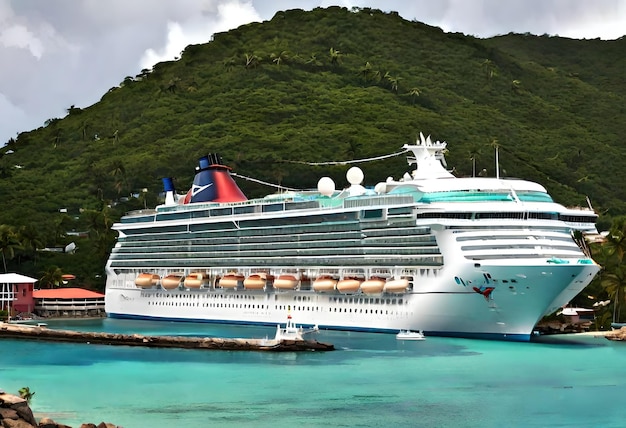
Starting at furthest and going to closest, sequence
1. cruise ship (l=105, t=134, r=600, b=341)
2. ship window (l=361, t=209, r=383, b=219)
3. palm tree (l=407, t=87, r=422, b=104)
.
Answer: palm tree (l=407, t=87, r=422, b=104) < ship window (l=361, t=209, r=383, b=219) < cruise ship (l=105, t=134, r=600, b=341)

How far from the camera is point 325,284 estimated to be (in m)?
67.0

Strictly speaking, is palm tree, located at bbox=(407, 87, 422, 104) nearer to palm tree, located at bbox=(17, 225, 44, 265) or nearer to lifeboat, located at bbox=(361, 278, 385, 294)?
palm tree, located at bbox=(17, 225, 44, 265)

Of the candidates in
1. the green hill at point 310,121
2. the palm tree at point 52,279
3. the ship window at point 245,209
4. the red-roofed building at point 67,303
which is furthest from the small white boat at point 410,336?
the green hill at point 310,121

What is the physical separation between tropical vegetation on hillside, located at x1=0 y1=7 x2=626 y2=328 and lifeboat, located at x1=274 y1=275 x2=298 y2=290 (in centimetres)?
3112

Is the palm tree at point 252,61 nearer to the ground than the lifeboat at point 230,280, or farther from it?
farther from it

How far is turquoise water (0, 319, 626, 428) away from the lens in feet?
124

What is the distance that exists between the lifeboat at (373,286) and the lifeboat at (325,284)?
3.28 m

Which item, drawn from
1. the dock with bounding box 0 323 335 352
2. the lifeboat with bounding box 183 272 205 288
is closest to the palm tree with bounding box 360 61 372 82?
the lifeboat with bounding box 183 272 205 288

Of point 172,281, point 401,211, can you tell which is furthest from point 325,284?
point 172,281

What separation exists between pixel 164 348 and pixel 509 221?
18.4 m

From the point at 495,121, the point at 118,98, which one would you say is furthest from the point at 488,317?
the point at 118,98

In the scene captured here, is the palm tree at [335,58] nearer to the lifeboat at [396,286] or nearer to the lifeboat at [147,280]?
the lifeboat at [147,280]

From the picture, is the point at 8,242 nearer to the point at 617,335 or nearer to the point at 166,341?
the point at 166,341

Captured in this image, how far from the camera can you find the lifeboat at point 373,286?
2488 inches
